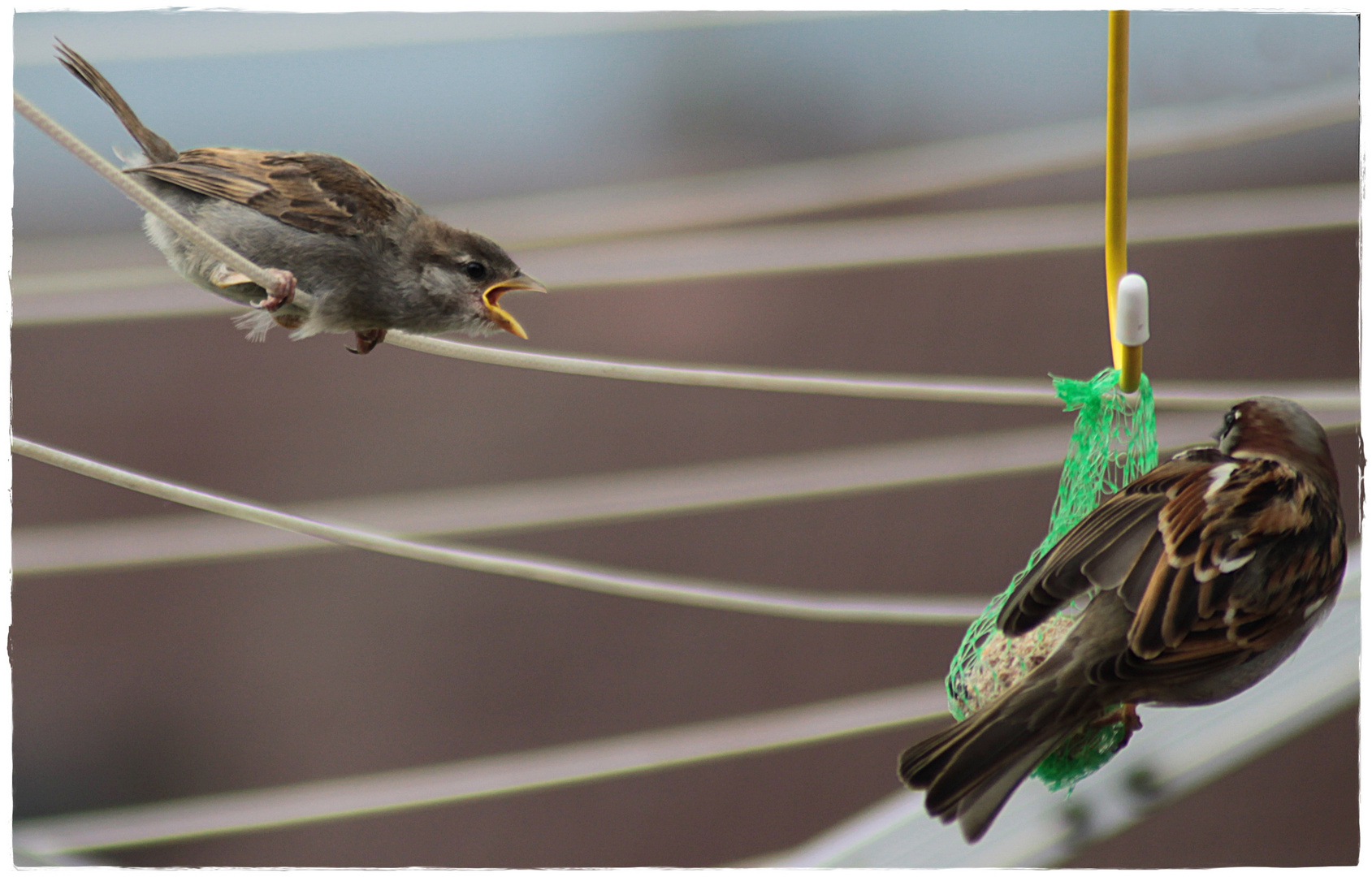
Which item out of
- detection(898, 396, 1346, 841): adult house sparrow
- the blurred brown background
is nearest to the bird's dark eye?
detection(898, 396, 1346, 841): adult house sparrow

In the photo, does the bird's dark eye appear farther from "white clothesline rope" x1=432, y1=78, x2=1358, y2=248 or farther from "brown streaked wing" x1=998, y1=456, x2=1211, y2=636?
"white clothesline rope" x1=432, y1=78, x2=1358, y2=248

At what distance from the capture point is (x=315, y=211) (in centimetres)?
75

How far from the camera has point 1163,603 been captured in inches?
26.4

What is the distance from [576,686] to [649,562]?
0.84 ft

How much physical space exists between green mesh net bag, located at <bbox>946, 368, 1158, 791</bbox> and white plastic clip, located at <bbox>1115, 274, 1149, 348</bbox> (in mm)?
41

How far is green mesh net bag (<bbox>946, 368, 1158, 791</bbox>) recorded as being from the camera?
73 centimetres

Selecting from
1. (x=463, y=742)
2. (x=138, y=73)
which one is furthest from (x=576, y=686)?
(x=138, y=73)

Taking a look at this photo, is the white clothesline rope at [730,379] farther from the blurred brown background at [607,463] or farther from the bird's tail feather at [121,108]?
the blurred brown background at [607,463]

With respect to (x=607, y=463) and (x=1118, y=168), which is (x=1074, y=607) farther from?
(x=607, y=463)

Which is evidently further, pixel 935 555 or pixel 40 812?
pixel 935 555

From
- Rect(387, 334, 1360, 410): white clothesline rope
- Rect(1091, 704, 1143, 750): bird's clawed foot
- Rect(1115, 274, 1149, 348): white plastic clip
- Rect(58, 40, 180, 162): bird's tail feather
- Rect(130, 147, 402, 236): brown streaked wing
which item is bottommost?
Rect(1091, 704, 1143, 750): bird's clawed foot

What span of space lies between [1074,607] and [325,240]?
558 mm

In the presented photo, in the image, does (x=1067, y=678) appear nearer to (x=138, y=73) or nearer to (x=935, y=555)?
(x=138, y=73)

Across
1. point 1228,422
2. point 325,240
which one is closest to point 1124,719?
point 1228,422
